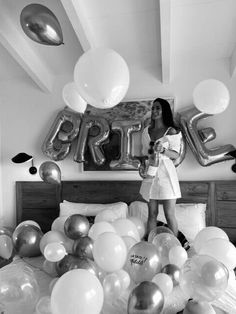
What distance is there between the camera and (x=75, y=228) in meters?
1.75

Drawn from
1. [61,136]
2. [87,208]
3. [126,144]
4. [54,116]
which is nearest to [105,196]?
[87,208]

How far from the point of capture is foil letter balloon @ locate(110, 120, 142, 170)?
7.73 ft

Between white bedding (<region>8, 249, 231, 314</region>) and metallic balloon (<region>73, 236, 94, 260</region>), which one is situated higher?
metallic balloon (<region>73, 236, 94, 260</region>)

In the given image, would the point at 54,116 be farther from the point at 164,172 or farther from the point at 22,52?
the point at 164,172

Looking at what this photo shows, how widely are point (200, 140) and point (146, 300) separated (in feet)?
4.85

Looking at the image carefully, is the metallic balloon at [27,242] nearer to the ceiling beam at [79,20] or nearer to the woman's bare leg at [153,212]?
the woman's bare leg at [153,212]

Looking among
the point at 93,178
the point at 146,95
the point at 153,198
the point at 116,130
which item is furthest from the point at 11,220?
the point at 146,95

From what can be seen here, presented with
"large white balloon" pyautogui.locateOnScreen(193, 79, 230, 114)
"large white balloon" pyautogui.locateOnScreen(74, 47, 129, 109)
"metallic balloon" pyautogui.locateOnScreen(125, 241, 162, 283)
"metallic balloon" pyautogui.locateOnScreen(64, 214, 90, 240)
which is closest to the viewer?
"metallic balloon" pyautogui.locateOnScreen(125, 241, 162, 283)

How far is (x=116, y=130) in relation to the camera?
2.45 metres

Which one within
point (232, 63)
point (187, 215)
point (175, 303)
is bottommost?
point (175, 303)

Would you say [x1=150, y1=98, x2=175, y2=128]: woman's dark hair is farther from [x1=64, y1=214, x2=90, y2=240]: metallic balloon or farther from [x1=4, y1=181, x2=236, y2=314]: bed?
[x1=64, y1=214, x2=90, y2=240]: metallic balloon

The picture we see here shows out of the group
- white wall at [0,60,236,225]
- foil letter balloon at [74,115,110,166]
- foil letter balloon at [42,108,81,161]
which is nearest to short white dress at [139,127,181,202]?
white wall at [0,60,236,225]

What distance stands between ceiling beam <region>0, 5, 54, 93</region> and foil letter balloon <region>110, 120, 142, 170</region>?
2.66 feet

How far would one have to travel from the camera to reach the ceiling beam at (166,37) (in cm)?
169
